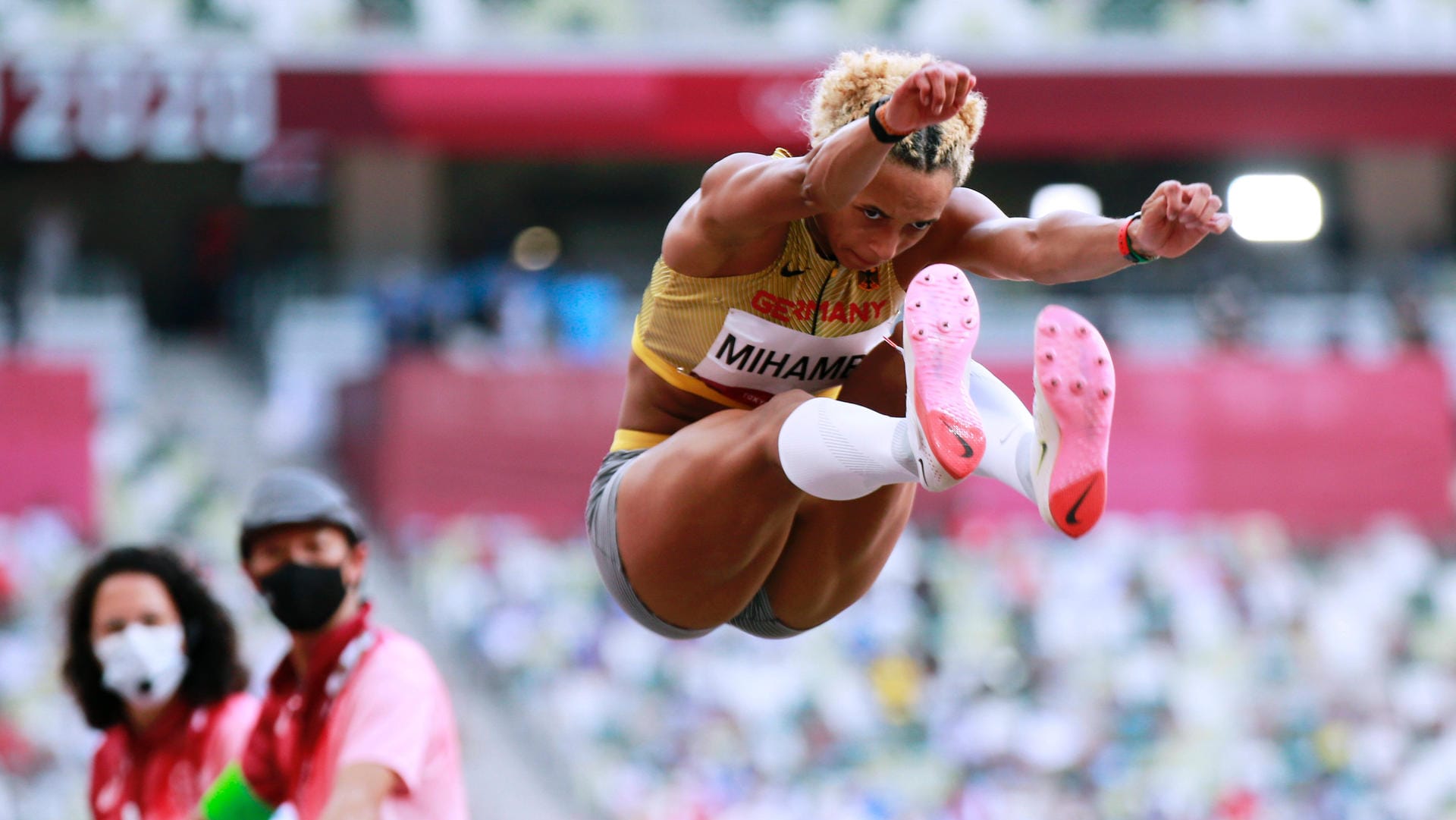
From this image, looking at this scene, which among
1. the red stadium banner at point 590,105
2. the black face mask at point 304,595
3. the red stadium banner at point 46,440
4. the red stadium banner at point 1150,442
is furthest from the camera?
the red stadium banner at point 590,105

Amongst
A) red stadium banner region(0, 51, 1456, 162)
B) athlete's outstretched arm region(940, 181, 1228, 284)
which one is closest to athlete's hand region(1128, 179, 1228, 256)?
athlete's outstretched arm region(940, 181, 1228, 284)

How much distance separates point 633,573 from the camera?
3.73 m

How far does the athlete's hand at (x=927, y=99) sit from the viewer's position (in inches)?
Result: 110

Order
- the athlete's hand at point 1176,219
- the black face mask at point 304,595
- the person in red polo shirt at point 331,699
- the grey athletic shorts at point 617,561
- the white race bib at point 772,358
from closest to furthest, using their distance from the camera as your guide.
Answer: the athlete's hand at point 1176,219 < the person in red polo shirt at point 331,699 < the white race bib at point 772,358 < the black face mask at point 304,595 < the grey athletic shorts at point 617,561

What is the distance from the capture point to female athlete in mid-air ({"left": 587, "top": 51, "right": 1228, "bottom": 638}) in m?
2.98

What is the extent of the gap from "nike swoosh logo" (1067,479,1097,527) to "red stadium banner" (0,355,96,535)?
334 inches

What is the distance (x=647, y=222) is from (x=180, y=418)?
18.5 ft

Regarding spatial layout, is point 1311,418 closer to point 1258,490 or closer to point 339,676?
point 1258,490

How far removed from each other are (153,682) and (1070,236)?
2.49 metres

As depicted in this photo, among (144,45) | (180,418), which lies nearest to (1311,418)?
(180,418)

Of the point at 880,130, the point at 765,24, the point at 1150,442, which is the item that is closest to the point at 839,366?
the point at 880,130

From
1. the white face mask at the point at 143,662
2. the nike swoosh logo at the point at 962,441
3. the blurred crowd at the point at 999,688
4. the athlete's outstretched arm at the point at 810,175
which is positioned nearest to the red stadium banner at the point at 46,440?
the blurred crowd at the point at 999,688

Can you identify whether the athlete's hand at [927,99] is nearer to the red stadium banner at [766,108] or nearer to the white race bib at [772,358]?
the white race bib at [772,358]

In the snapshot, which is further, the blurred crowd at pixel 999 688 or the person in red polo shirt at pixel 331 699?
the blurred crowd at pixel 999 688
